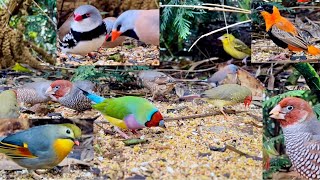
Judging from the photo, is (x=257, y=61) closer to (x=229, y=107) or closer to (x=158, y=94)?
(x=229, y=107)

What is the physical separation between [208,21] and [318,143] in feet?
2.69

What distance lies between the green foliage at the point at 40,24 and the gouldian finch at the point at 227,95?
83 cm

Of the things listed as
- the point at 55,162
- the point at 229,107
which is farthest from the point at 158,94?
the point at 55,162

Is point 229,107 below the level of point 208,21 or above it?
below

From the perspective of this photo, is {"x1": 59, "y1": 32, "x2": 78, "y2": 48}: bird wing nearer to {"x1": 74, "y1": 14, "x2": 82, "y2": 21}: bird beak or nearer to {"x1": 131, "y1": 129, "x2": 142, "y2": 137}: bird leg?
{"x1": 74, "y1": 14, "x2": 82, "y2": 21}: bird beak

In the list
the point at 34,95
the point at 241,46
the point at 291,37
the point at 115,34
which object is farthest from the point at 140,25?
the point at 291,37

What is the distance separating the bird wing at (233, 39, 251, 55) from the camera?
3.31 m

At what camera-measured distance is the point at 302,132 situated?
10.5 feet

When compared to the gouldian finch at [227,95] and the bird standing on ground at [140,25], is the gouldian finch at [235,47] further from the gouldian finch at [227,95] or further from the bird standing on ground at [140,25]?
the bird standing on ground at [140,25]

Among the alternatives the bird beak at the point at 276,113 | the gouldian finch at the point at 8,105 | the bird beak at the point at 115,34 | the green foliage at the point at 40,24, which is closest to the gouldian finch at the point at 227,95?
the bird beak at the point at 276,113

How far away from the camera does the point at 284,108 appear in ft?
10.5

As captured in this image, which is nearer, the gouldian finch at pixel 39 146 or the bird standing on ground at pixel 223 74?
the gouldian finch at pixel 39 146

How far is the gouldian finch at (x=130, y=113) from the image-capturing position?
3.22m

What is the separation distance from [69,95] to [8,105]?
0.30 m
